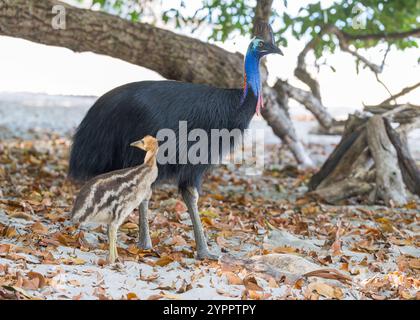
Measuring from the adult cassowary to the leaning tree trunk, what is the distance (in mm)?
2335

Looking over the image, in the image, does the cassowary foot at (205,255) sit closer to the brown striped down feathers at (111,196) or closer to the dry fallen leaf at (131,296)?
the brown striped down feathers at (111,196)

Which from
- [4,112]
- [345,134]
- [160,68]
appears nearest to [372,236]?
[345,134]

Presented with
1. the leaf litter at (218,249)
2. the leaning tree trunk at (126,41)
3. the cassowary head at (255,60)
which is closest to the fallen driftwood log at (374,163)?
the leaf litter at (218,249)

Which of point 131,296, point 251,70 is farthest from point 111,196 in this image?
point 251,70

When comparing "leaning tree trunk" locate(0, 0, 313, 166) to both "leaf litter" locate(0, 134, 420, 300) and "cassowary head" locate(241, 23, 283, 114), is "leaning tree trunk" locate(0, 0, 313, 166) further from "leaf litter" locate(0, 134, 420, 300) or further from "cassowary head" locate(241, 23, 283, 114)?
"cassowary head" locate(241, 23, 283, 114)

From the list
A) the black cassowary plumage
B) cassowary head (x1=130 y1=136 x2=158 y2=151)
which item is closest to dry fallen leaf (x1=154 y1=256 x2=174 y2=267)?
the black cassowary plumage

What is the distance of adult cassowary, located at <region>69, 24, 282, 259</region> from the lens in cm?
462

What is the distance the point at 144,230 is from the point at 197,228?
1.12 feet

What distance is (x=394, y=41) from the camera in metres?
8.69

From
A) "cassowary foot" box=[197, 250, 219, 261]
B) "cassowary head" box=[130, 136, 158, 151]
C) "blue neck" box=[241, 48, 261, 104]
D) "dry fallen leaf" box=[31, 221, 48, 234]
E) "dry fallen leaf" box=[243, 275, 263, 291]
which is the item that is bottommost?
"dry fallen leaf" box=[243, 275, 263, 291]

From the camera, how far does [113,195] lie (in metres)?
4.05

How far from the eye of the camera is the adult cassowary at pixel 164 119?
4.62 m

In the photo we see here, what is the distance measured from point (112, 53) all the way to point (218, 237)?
2841mm
